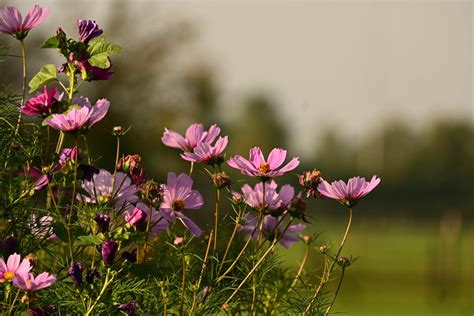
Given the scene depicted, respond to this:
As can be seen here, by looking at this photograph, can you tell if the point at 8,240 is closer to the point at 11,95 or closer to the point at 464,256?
the point at 11,95

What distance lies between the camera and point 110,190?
2654 mm

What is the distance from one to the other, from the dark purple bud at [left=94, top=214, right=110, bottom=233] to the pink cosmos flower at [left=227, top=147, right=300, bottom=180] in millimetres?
387

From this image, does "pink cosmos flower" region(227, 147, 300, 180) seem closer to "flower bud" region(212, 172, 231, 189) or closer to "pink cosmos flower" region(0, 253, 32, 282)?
"flower bud" region(212, 172, 231, 189)

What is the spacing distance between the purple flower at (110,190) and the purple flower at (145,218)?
36mm

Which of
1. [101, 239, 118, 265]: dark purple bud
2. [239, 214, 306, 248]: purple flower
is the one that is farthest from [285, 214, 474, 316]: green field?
[101, 239, 118, 265]: dark purple bud

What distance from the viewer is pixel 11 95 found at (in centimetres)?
281

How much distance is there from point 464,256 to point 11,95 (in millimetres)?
54367

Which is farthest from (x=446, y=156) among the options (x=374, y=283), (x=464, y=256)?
(x=374, y=283)

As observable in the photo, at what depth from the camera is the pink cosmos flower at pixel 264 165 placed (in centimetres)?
252

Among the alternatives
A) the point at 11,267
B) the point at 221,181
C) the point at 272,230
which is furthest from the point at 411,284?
the point at 11,267

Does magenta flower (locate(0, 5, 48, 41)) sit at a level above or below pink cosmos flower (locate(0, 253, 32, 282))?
above

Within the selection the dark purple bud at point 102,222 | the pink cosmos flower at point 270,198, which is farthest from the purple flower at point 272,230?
the dark purple bud at point 102,222

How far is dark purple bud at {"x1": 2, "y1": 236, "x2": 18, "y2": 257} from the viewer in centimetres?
245

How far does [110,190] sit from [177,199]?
220 mm
